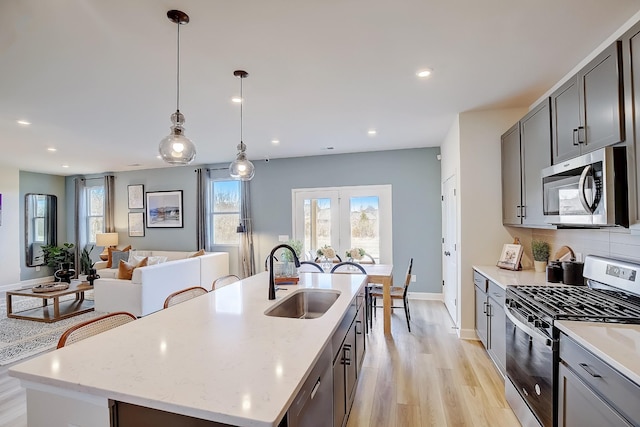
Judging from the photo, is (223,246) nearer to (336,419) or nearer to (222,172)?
(222,172)

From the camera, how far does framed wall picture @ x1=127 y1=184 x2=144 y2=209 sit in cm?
741

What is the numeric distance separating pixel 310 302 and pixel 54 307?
4.39 meters

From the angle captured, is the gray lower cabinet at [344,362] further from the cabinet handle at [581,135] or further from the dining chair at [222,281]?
the cabinet handle at [581,135]

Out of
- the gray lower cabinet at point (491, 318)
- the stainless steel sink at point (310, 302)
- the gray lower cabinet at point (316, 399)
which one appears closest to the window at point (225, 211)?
the stainless steel sink at point (310, 302)

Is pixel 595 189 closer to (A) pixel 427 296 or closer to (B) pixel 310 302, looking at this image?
(B) pixel 310 302

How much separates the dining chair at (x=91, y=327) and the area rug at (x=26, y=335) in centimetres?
262

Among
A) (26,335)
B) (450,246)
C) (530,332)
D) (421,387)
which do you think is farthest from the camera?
(450,246)

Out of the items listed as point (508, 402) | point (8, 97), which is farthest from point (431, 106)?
point (8, 97)

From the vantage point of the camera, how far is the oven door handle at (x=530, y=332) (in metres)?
1.70

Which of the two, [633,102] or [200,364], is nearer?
[200,364]

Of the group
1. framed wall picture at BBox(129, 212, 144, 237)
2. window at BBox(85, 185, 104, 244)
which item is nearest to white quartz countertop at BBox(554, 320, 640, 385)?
framed wall picture at BBox(129, 212, 144, 237)

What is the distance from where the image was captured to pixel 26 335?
3877 mm

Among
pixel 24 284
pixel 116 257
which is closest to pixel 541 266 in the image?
pixel 116 257

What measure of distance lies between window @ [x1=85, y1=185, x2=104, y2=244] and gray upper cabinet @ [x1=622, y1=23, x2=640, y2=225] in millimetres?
9670
